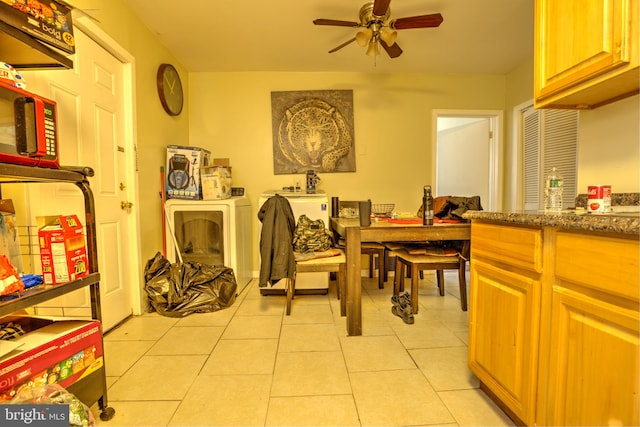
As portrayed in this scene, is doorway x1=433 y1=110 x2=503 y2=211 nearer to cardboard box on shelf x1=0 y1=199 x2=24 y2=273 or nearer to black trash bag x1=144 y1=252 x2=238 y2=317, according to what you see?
black trash bag x1=144 y1=252 x2=238 y2=317

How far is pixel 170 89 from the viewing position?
2.99m

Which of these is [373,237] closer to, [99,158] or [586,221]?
[586,221]

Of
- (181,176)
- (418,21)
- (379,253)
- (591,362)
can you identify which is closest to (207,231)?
(181,176)

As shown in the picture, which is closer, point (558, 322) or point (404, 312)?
point (558, 322)

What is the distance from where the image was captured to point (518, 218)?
1055mm

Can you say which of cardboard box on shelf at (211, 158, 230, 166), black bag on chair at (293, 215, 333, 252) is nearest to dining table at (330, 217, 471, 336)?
black bag on chair at (293, 215, 333, 252)

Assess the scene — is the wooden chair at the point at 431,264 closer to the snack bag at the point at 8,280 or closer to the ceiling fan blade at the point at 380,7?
the ceiling fan blade at the point at 380,7

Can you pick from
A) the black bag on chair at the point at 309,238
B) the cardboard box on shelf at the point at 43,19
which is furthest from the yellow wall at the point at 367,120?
the cardboard box on shelf at the point at 43,19

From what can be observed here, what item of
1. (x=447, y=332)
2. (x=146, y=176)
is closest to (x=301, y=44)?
(x=146, y=176)

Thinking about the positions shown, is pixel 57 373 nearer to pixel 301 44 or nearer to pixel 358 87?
pixel 301 44

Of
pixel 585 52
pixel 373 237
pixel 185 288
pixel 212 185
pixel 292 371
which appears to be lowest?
pixel 292 371

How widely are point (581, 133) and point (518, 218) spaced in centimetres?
92

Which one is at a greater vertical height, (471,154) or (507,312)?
(471,154)

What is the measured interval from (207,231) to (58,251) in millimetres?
1875
